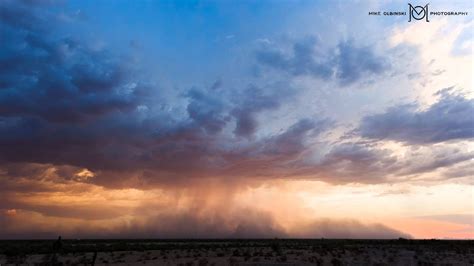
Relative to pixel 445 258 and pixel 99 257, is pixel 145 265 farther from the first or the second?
pixel 445 258

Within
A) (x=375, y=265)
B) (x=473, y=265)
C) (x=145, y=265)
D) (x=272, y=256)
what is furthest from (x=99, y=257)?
(x=473, y=265)

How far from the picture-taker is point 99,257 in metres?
53.0

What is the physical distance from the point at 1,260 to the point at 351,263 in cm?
4100

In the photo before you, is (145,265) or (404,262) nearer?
(145,265)

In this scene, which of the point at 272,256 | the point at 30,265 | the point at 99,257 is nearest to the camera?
the point at 30,265

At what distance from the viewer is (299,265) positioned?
147 ft

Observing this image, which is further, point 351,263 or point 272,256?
point 272,256

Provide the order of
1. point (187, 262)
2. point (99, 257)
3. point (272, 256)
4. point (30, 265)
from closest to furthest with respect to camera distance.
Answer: point (30, 265)
point (187, 262)
point (99, 257)
point (272, 256)

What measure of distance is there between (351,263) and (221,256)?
1680 cm

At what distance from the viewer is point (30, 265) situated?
44.5 metres

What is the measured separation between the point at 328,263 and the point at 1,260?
3833 centimetres

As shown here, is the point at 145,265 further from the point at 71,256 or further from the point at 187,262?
the point at 71,256

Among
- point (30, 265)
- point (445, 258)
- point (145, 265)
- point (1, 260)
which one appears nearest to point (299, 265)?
point (145, 265)

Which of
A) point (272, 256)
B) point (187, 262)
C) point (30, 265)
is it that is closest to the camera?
point (30, 265)
